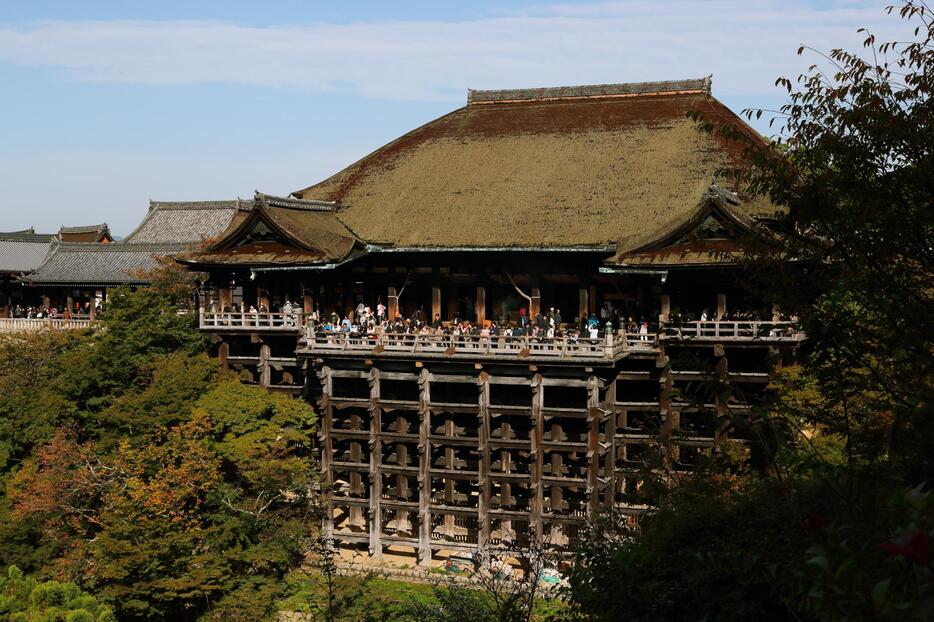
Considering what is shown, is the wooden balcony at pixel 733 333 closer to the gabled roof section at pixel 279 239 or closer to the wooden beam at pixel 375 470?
the wooden beam at pixel 375 470

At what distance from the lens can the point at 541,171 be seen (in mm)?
39750

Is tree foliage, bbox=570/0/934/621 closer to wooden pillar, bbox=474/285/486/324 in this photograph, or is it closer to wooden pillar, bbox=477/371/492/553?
wooden pillar, bbox=477/371/492/553

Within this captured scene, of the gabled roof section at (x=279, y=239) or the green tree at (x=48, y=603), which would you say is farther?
the gabled roof section at (x=279, y=239)

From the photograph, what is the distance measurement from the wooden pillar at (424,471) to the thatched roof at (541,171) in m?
5.98

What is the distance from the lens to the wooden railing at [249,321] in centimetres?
3725

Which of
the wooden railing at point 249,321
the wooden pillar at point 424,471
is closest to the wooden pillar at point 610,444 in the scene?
the wooden pillar at point 424,471

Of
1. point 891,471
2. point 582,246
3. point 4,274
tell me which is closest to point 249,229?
point 582,246

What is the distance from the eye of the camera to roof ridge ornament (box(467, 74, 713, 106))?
42.7 m

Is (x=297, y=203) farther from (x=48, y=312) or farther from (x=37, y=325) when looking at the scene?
(x=48, y=312)

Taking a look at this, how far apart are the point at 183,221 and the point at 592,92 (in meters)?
27.6

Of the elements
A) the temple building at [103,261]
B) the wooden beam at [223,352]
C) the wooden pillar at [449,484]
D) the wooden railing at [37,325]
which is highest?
the temple building at [103,261]

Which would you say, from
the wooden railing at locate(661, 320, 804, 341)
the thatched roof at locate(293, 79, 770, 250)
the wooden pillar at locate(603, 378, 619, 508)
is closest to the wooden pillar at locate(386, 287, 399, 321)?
the thatched roof at locate(293, 79, 770, 250)

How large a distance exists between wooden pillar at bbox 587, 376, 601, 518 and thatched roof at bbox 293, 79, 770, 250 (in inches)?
220

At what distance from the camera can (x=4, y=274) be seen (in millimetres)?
53094
